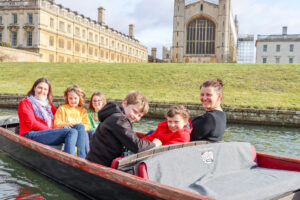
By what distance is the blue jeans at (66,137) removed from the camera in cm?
474

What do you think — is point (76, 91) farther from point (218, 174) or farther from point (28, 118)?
point (218, 174)

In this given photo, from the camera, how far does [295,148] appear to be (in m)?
7.73

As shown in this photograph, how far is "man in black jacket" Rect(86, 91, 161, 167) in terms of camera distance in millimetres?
3098

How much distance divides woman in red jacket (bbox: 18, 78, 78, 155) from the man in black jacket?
155 cm

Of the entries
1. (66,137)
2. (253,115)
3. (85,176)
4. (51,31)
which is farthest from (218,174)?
(51,31)

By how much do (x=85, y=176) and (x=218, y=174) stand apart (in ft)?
5.62

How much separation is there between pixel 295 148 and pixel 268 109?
399 centimetres

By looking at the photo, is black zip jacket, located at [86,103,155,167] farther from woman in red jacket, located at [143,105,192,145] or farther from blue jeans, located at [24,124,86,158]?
blue jeans, located at [24,124,86,158]

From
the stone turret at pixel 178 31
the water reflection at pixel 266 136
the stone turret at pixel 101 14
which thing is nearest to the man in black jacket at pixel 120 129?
the water reflection at pixel 266 136

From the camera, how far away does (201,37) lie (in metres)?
44.0

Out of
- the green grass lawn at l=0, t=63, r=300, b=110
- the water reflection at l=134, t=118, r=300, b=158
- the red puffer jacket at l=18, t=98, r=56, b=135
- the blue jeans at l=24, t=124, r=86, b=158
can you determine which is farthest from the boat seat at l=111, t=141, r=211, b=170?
the green grass lawn at l=0, t=63, r=300, b=110

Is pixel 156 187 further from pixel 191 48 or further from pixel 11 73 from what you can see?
pixel 191 48

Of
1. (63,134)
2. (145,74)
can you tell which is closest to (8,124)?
(63,134)

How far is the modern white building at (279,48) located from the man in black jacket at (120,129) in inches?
2323
